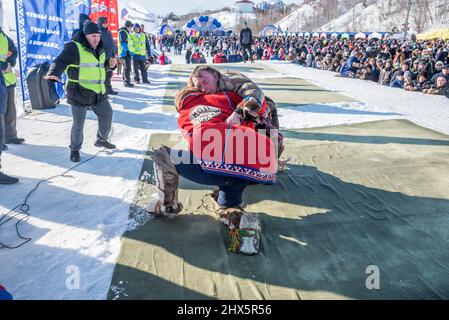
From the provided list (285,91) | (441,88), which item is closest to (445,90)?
(441,88)

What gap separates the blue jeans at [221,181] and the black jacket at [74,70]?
70.1 inches

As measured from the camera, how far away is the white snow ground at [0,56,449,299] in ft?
6.62

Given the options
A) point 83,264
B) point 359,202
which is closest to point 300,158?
point 359,202

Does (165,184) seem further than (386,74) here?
No

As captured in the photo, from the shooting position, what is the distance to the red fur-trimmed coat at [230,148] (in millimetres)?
2324

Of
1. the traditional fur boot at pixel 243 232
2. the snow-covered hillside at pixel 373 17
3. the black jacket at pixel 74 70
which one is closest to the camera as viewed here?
the traditional fur boot at pixel 243 232

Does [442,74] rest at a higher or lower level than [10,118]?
higher

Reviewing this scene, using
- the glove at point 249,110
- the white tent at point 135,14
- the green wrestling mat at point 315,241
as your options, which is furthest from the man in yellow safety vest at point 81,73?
the white tent at point 135,14

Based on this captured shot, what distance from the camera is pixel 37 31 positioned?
20.0 feet

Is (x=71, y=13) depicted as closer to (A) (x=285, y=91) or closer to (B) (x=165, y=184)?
(A) (x=285, y=91)

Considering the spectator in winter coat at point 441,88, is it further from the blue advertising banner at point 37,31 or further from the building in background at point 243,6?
the building in background at point 243,6

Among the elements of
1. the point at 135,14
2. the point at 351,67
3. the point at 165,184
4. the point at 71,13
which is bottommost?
the point at 165,184

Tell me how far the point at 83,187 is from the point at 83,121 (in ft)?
3.14

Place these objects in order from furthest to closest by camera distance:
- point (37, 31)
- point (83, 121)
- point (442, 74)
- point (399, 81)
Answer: point (399, 81), point (442, 74), point (37, 31), point (83, 121)
